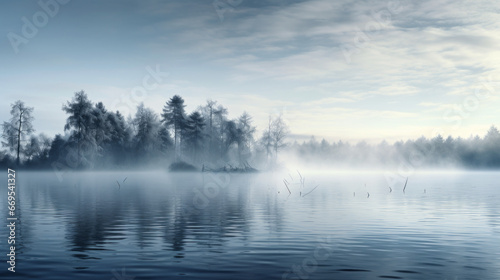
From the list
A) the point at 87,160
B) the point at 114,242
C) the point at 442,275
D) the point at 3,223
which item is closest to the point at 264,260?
the point at 442,275

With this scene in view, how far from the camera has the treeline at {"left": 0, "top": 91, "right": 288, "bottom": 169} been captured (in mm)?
118725

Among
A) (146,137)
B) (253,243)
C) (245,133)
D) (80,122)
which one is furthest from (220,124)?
(253,243)

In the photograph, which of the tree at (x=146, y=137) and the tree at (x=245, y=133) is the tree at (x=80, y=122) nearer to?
the tree at (x=146, y=137)

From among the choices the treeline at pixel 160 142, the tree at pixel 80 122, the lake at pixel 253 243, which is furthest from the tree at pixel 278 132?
the lake at pixel 253 243

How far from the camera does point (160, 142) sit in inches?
5177

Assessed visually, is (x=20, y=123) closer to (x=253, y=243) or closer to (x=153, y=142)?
(x=153, y=142)

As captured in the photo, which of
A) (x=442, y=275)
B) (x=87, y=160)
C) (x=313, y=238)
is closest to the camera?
(x=442, y=275)

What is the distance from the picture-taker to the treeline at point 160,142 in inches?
4674

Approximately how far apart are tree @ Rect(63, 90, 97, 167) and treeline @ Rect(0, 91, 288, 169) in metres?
2.46

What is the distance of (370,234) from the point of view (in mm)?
22500

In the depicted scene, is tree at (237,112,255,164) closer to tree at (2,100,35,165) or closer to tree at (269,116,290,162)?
tree at (269,116,290,162)

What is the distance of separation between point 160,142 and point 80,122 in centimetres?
2701

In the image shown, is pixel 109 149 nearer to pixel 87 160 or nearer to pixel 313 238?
pixel 87 160

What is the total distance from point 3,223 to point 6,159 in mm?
109802
